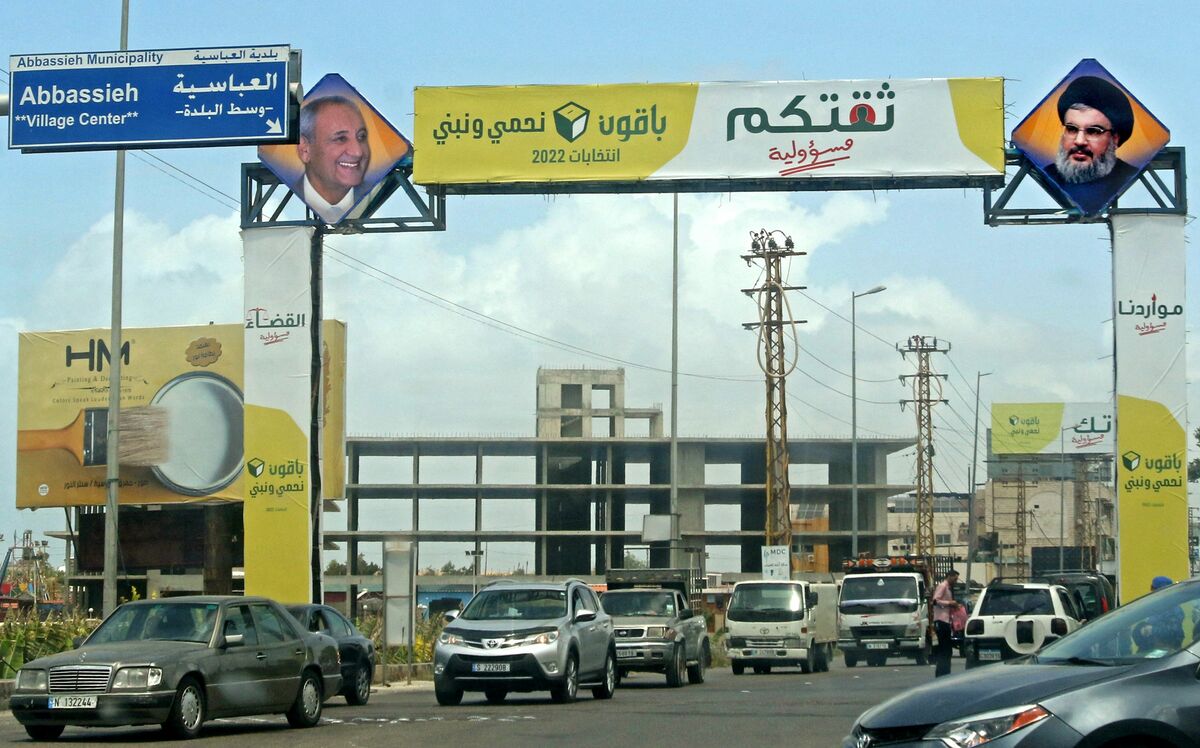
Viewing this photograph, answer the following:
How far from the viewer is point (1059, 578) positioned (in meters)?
36.1

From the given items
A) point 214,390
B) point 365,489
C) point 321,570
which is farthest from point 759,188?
point 365,489

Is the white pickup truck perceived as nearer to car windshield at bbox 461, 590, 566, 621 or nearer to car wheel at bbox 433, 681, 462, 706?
car windshield at bbox 461, 590, 566, 621

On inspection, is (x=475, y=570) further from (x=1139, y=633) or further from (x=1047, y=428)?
(x=1139, y=633)

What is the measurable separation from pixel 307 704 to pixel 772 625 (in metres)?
17.8

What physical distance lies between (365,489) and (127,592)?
31552 millimetres

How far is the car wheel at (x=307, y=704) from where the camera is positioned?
54.1 feet

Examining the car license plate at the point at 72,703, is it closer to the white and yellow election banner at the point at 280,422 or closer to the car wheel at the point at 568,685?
the car wheel at the point at 568,685

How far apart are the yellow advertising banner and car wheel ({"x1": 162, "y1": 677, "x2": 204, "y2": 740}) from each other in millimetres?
37412

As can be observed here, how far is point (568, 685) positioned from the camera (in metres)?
20.3

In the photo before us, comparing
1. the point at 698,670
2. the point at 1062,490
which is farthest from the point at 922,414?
the point at 698,670

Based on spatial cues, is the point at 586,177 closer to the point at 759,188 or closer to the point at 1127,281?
the point at 759,188

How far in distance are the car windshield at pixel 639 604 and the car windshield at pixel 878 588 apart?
41.5 feet

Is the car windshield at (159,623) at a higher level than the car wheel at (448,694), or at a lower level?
higher

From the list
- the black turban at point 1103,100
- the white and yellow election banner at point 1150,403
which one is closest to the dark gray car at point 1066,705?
the white and yellow election banner at point 1150,403
